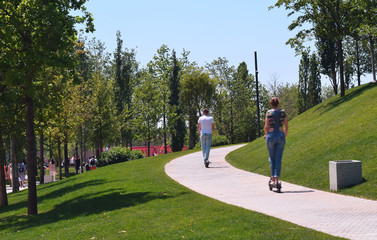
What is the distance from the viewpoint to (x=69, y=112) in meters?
32.6

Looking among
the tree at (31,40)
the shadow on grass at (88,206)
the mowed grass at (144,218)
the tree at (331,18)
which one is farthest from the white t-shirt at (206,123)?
the tree at (331,18)

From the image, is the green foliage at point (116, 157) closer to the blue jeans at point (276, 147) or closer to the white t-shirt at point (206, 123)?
the white t-shirt at point (206, 123)

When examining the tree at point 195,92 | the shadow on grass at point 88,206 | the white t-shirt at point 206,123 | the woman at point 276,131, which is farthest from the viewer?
the tree at point 195,92

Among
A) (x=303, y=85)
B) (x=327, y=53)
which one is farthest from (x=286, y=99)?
(x=327, y=53)

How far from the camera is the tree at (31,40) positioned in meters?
11.2

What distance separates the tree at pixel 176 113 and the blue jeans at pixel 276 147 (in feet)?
123

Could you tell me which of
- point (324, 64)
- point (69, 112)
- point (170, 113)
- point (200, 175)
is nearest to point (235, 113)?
point (170, 113)

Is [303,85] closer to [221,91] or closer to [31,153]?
[221,91]

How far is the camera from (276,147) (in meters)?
9.47

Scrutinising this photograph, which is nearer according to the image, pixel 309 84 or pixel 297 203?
pixel 297 203

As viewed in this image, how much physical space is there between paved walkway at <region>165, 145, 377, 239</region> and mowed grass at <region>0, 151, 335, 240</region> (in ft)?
1.22

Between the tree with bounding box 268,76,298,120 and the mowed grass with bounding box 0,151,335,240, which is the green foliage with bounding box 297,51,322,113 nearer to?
the tree with bounding box 268,76,298,120

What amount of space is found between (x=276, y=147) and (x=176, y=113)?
41.8 m

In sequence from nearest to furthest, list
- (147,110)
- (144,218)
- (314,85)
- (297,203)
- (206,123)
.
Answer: (144,218) → (297,203) → (206,123) → (147,110) → (314,85)
